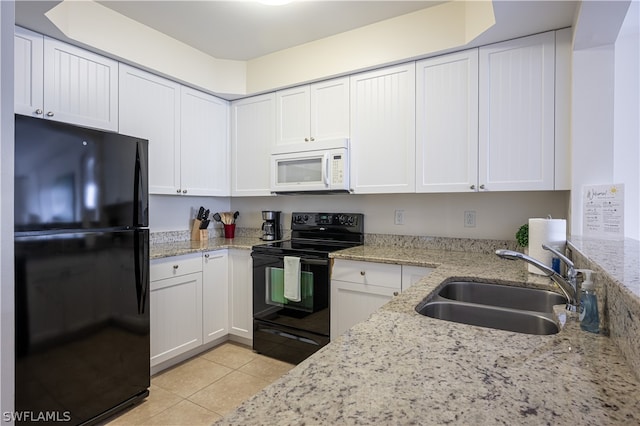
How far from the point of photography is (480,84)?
216 cm

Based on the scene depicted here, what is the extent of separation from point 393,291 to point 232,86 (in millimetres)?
2301

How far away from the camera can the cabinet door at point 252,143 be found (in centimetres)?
303

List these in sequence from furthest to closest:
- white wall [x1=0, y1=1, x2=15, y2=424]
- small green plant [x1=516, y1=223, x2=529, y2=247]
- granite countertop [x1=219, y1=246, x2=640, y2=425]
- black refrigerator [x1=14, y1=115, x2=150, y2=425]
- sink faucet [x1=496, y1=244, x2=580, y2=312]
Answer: small green plant [x1=516, y1=223, x2=529, y2=247]
black refrigerator [x1=14, y1=115, x2=150, y2=425]
sink faucet [x1=496, y1=244, x2=580, y2=312]
white wall [x1=0, y1=1, x2=15, y2=424]
granite countertop [x1=219, y1=246, x2=640, y2=425]

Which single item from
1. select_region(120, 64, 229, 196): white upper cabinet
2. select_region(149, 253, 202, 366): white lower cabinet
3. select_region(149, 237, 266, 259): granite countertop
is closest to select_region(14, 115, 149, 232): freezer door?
select_region(149, 237, 266, 259): granite countertop

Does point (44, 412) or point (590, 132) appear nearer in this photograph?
point (44, 412)

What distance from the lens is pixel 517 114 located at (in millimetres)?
2061

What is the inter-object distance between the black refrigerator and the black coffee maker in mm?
1254

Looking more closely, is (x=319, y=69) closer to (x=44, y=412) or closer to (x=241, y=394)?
(x=241, y=394)

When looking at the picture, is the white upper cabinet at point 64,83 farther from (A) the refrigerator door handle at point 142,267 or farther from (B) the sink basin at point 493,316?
(B) the sink basin at point 493,316

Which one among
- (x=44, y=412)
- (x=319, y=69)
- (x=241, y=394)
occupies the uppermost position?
(x=319, y=69)

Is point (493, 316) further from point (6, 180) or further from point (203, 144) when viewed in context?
point (203, 144)

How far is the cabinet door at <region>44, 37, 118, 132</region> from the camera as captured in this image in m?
2.00

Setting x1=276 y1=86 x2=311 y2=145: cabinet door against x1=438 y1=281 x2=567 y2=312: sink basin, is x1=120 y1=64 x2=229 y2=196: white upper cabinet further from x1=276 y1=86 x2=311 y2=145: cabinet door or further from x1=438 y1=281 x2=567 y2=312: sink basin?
x1=438 y1=281 x2=567 y2=312: sink basin

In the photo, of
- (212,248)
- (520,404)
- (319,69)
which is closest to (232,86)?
(319,69)
